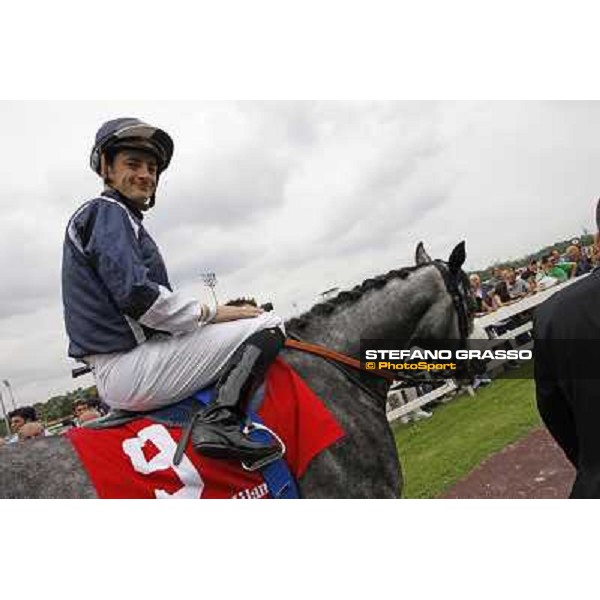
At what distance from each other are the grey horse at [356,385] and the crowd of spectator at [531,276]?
41 centimetres

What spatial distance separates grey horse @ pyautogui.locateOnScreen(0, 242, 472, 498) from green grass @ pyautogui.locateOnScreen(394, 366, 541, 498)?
42.3 inches

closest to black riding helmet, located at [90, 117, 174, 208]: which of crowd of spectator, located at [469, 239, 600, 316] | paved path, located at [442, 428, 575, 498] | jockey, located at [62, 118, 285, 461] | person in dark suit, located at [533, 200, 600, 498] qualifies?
jockey, located at [62, 118, 285, 461]

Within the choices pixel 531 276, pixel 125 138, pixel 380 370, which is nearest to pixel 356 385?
pixel 380 370

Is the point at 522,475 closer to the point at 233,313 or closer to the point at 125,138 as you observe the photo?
the point at 233,313

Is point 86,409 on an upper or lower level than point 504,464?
upper

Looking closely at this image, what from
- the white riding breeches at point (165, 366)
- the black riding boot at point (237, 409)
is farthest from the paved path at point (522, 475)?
the white riding breeches at point (165, 366)

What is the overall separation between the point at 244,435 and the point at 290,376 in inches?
16.6

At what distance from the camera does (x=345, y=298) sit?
349 cm

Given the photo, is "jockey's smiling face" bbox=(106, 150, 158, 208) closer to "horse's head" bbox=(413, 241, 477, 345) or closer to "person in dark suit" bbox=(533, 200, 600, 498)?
"horse's head" bbox=(413, 241, 477, 345)

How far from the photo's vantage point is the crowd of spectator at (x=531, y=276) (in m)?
4.14

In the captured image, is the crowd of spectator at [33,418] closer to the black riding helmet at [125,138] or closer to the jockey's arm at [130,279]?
the jockey's arm at [130,279]

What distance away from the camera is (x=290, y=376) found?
Result: 299 cm

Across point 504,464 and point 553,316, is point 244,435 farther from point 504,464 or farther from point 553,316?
point 504,464

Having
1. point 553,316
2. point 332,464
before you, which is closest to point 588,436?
point 553,316
